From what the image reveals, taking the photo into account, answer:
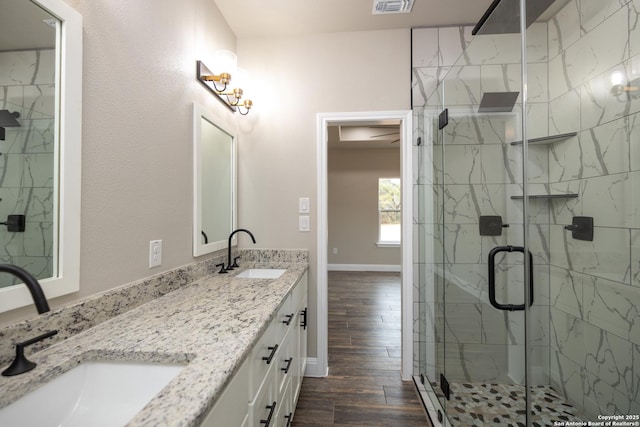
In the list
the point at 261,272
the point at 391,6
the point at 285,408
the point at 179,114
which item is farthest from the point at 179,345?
the point at 391,6

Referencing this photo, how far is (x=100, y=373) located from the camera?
2.55 feet

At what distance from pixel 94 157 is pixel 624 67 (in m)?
1.96

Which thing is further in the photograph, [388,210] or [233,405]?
[388,210]

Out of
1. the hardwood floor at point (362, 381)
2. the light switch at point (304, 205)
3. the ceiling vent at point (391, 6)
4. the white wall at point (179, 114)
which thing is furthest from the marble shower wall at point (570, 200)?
the light switch at point (304, 205)

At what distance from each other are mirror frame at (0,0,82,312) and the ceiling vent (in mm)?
1818

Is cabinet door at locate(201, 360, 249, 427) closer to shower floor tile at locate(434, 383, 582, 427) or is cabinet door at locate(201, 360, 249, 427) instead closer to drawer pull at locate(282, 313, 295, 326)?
drawer pull at locate(282, 313, 295, 326)

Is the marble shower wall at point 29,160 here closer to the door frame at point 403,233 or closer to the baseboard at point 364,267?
the door frame at point 403,233

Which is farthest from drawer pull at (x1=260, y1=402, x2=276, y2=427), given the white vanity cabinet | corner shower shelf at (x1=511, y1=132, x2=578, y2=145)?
corner shower shelf at (x1=511, y1=132, x2=578, y2=145)

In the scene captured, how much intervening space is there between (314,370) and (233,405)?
65.4 inches

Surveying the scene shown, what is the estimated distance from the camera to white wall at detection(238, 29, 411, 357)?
2297 mm

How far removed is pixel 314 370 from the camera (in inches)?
88.7

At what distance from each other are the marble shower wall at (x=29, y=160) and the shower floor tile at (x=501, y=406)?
76.1 inches

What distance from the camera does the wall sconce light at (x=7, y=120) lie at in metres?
0.72

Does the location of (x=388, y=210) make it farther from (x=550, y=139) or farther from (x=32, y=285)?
(x=32, y=285)
